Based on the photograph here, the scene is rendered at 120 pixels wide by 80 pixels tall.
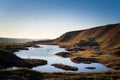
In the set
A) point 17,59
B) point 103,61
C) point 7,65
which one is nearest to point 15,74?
point 7,65

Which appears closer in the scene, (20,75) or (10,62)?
(20,75)

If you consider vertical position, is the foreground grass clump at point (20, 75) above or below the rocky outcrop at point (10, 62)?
below

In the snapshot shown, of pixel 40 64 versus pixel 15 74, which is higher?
pixel 40 64

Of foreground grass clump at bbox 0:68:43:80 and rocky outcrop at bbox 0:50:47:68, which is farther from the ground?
rocky outcrop at bbox 0:50:47:68

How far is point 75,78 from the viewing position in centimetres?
5891

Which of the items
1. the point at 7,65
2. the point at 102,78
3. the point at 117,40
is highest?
the point at 117,40

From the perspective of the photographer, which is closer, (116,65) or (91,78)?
(91,78)

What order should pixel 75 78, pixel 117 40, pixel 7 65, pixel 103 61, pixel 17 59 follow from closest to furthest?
pixel 75 78
pixel 7 65
pixel 17 59
pixel 103 61
pixel 117 40

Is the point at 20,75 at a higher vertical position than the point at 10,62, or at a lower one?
lower

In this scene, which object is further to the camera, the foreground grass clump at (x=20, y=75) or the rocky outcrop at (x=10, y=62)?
the rocky outcrop at (x=10, y=62)

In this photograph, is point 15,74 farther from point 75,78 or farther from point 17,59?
point 17,59

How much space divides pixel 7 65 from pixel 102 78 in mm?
40139

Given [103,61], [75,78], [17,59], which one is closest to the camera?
[75,78]

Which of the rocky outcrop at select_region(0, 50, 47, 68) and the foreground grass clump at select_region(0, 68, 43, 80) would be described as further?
the rocky outcrop at select_region(0, 50, 47, 68)
